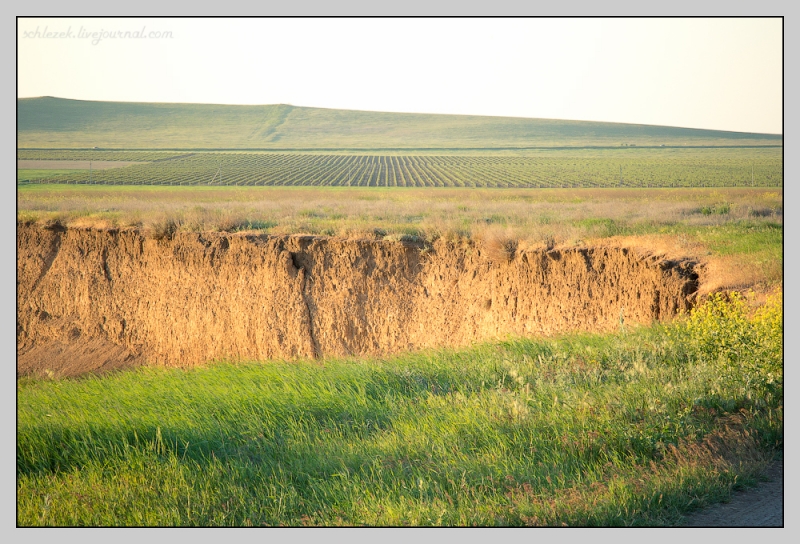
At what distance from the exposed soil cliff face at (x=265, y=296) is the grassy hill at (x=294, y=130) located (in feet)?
9.09

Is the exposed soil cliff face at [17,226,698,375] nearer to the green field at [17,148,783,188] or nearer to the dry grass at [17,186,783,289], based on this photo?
the dry grass at [17,186,783,289]

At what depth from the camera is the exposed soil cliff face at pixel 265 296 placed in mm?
10523

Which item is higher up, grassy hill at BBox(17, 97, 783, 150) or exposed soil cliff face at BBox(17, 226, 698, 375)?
grassy hill at BBox(17, 97, 783, 150)

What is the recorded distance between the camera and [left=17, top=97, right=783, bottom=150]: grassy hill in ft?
39.8

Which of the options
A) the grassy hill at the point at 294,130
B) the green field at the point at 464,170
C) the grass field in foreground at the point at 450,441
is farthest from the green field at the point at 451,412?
the green field at the point at 464,170

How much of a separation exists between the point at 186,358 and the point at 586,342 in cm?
760

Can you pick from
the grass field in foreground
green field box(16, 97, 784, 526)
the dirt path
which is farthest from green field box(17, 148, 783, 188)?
the dirt path

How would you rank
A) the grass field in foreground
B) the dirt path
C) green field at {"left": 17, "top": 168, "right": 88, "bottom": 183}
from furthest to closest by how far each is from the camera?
green field at {"left": 17, "top": 168, "right": 88, "bottom": 183} < the grass field in foreground < the dirt path

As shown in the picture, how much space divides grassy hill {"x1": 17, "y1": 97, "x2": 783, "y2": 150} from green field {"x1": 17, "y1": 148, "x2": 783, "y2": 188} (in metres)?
0.59

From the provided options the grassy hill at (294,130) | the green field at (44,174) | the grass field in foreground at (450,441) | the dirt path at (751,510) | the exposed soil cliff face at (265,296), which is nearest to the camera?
the dirt path at (751,510)

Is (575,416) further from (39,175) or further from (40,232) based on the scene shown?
(40,232)

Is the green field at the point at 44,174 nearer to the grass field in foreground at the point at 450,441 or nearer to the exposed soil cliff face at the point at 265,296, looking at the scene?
the exposed soil cliff face at the point at 265,296

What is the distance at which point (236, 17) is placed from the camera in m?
7.11

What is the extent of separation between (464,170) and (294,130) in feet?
26.9
